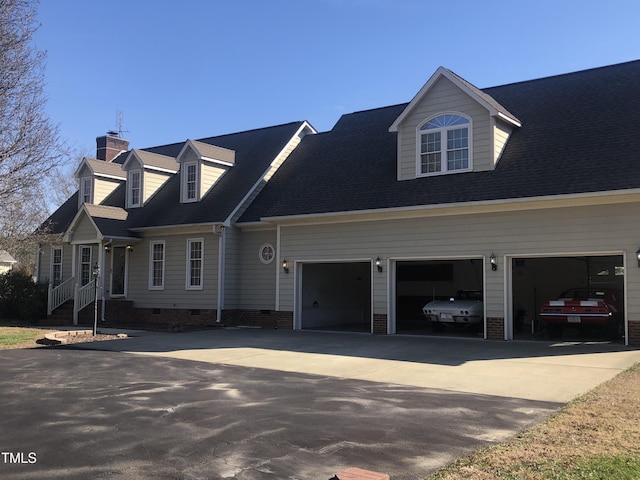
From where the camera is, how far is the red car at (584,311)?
47.1ft

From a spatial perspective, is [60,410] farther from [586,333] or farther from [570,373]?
[586,333]

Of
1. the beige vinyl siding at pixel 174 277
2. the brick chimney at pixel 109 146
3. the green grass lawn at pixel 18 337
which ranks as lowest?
the green grass lawn at pixel 18 337

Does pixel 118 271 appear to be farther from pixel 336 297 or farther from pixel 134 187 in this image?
pixel 336 297

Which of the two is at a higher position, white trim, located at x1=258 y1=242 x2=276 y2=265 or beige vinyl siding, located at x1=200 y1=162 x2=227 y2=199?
beige vinyl siding, located at x1=200 y1=162 x2=227 y2=199

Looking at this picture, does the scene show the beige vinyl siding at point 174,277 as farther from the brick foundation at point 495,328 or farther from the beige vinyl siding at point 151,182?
the brick foundation at point 495,328

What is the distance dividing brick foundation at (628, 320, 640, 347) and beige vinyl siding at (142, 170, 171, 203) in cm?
1907

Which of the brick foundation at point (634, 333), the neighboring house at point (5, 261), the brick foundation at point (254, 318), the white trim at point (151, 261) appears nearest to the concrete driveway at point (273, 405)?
the brick foundation at point (634, 333)

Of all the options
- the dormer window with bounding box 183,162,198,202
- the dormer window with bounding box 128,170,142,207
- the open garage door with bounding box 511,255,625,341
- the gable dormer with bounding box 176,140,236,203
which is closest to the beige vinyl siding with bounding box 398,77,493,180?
the open garage door with bounding box 511,255,625,341

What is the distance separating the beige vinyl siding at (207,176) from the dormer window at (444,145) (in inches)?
370

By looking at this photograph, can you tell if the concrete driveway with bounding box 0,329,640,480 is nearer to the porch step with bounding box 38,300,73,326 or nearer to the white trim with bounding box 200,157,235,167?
the porch step with bounding box 38,300,73,326

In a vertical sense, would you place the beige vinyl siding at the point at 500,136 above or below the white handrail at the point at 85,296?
above

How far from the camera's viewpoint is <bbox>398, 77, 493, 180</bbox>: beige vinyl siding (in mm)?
16250

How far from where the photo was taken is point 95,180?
26.6 metres

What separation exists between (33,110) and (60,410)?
40.3ft
